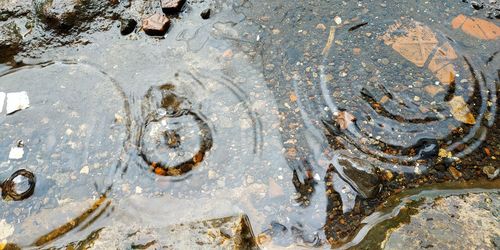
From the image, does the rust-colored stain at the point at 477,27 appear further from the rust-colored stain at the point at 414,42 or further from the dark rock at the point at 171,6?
the dark rock at the point at 171,6

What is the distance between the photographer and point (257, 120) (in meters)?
2.92

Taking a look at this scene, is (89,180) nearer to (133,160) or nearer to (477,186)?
(133,160)

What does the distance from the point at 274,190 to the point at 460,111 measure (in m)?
1.33

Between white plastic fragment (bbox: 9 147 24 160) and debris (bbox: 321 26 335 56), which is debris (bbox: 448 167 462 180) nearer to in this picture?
debris (bbox: 321 26 335 56)

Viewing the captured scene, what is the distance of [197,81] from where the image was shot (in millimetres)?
3105

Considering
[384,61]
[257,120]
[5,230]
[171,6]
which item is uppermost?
[171,6]

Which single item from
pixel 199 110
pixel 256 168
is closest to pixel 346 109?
pixel 256 168

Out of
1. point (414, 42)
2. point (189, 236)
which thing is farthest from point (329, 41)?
point (189, 236)

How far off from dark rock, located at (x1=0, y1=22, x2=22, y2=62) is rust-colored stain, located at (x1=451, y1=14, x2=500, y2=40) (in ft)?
10.6

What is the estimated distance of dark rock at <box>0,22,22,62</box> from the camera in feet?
10.7

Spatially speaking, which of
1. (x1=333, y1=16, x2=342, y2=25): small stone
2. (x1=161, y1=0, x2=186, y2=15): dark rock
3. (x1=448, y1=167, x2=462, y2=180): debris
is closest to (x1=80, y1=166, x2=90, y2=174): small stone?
(x1=161, y1=0, x2=186, y2=15): dark rock

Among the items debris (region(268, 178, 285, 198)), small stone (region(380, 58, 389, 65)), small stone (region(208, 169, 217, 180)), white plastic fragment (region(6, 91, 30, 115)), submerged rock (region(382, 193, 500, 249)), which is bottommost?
debris (region(268, 178, 285, 198))

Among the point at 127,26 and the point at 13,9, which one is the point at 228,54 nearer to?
the point at 127,26

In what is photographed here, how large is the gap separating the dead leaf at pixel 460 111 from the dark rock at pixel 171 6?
2073 millimetres
